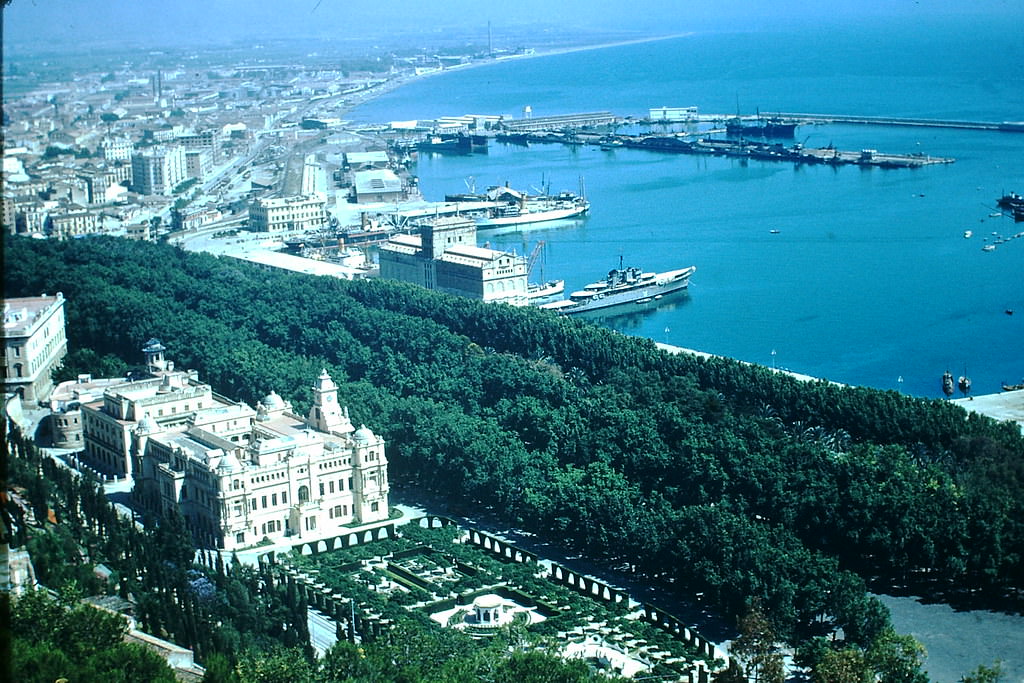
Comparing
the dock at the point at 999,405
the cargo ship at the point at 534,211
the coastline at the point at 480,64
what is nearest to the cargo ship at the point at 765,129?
the cargo ship at the point at 534,211

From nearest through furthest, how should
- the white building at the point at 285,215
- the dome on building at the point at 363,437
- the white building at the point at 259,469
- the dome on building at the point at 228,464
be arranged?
the dome on building at the point at 228,464, the white building at the point at 259,469, the dome on building at the point at 363,437, the white building at the point at 285,215

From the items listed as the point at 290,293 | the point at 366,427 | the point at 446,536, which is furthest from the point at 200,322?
the point at 446,536

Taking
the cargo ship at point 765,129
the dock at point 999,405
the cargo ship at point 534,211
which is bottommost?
the dock at point 999,405

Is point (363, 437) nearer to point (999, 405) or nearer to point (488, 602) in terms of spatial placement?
point (488, 602)

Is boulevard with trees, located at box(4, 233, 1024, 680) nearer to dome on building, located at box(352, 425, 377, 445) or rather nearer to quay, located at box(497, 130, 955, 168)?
dome on building, located at box(352, 425, 377, 445)

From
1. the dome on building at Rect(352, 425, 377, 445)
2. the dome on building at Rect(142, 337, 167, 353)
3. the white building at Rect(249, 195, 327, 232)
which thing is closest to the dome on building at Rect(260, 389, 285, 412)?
the dome on building at Rect(352, 425, 377, 445)

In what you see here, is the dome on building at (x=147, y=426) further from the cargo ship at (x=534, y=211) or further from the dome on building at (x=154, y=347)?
the cargo ship at (x=534, y=211)

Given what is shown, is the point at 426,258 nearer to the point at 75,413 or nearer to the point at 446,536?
the point at 75,413
